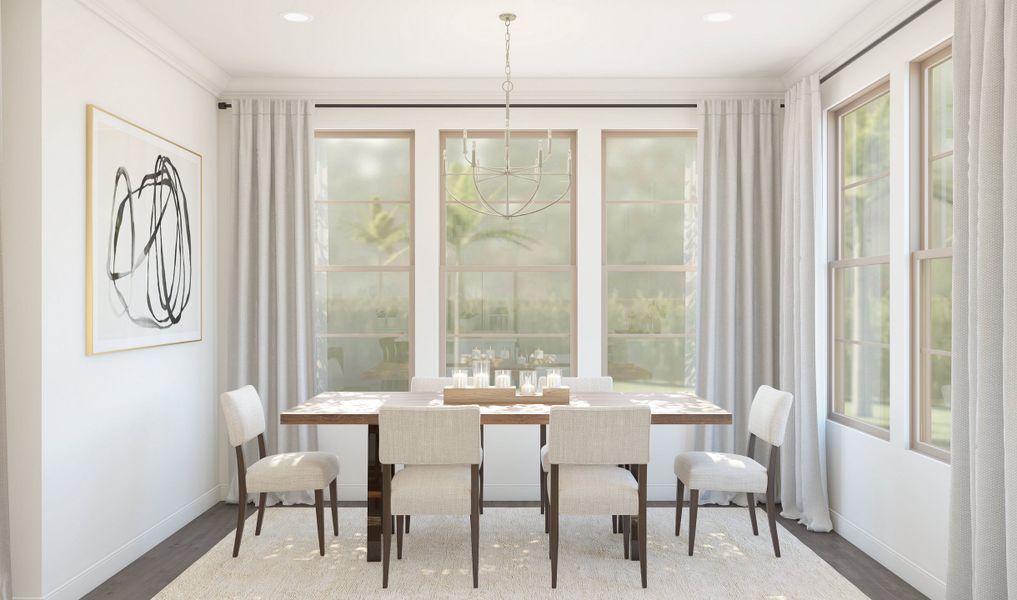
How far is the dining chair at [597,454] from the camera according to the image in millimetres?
3344

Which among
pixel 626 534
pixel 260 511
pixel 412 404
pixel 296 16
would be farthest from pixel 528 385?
pixel 296 16

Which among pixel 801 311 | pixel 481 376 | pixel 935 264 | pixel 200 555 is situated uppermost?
pixel 935 264

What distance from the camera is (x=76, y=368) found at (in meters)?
3.29

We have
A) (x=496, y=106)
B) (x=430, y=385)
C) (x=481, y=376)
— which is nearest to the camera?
(x=481, y=376)

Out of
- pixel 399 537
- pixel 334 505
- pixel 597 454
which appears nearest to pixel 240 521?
pixel 334 505

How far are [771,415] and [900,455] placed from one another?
24.4 inches

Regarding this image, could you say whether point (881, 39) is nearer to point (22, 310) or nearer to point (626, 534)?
point (626, 534)

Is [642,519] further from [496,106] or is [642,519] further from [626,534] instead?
[496,106]

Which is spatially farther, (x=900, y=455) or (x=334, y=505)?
(x=334, y=505)

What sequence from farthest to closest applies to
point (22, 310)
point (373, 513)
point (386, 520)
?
1. point (373, 513)
2. point (386, 520)
3. point (22, 310)

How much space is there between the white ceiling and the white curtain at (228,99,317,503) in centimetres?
39

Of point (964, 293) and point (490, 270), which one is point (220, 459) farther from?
point (964, 293)

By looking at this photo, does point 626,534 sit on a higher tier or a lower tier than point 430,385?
lower

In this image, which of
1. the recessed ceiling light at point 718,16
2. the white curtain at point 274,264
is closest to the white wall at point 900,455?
the recessed ceiling light at point 718,16
